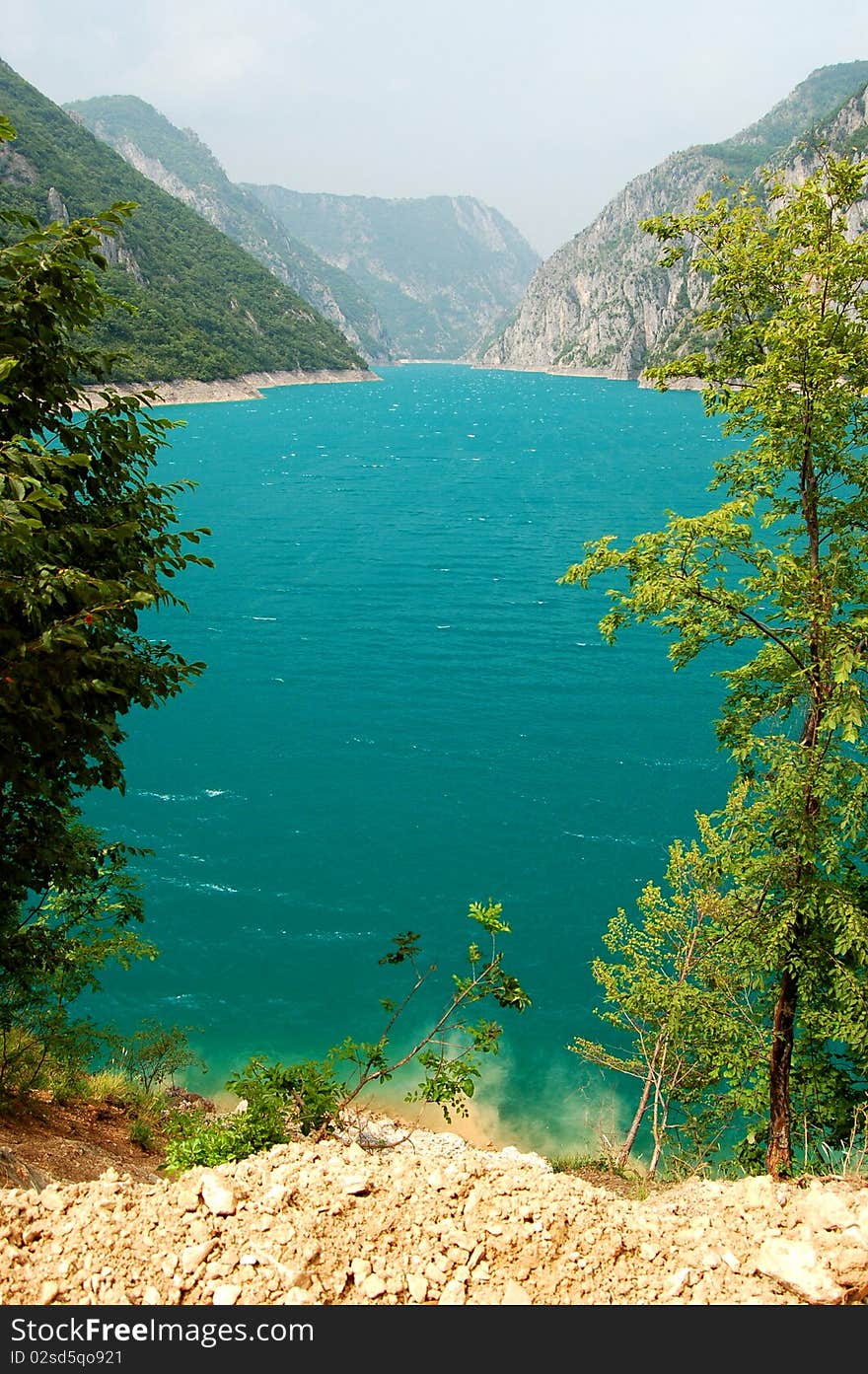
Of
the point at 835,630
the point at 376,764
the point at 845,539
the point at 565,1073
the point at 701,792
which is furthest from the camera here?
the point at 376,764

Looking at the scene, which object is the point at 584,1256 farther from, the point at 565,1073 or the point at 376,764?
the point at 376,764

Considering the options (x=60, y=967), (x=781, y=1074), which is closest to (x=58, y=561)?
(x=60, y=967)

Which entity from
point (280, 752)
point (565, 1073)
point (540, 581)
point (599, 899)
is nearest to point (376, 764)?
point (280, 752)

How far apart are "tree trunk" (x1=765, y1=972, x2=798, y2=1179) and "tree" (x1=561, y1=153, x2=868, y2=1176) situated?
28 mm

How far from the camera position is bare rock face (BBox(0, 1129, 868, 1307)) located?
19.7 ft

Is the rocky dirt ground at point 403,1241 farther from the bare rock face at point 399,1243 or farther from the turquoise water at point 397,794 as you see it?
the turquoise water at point 397,794

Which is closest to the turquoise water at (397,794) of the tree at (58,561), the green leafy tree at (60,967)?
the green leafy tree at (60,967)

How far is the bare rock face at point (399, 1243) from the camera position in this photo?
19.7 ft

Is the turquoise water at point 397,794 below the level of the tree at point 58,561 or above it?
below

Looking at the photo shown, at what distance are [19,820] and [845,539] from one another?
41.2 ft

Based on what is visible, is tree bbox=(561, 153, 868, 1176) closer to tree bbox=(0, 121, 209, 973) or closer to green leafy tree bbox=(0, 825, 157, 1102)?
tree bbox=(0, 121, 209, 973)

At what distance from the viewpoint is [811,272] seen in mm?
10758

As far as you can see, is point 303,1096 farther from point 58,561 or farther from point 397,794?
point 397,794

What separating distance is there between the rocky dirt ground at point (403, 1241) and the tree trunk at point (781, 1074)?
397 cm
